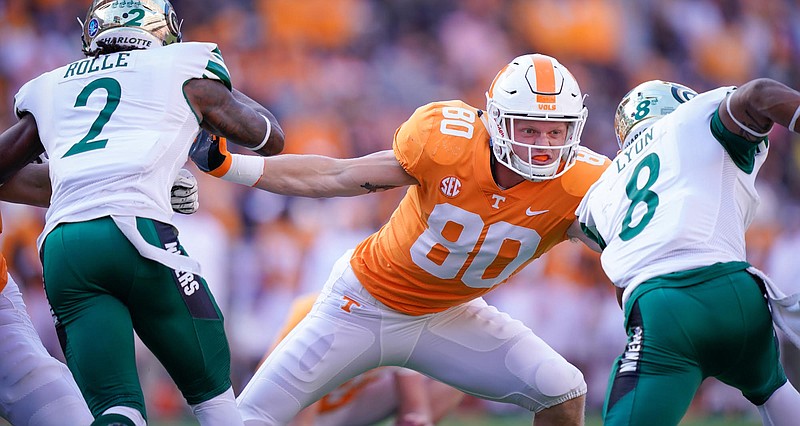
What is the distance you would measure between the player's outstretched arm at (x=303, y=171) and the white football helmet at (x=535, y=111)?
0.41 metres

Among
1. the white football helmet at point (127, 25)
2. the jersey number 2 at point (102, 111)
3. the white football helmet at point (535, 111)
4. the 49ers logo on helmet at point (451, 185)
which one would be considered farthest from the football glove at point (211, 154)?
the white football helmet at point (535, 111)

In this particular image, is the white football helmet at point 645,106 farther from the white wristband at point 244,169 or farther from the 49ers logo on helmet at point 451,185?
the white wristband at point 244,169

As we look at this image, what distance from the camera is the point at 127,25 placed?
362 cm

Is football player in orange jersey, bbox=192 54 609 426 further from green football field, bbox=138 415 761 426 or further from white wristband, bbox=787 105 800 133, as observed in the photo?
green football field, bbox=138 415 761 426

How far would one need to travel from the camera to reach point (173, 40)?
374 cm

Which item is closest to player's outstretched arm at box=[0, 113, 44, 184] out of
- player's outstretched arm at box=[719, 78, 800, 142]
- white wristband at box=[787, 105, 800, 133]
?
player's outstretched arm at box=[719, 78, 800, 142]

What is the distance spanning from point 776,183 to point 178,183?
5.90 meters

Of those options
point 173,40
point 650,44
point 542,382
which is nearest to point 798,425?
point 542,382

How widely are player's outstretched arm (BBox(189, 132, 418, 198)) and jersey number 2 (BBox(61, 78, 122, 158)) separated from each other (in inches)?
26.1

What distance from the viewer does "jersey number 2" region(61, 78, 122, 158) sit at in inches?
133

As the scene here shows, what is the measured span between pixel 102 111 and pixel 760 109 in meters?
2.02

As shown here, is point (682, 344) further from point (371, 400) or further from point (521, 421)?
point (521, 421)

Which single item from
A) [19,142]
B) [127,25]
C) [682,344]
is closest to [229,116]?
[127,25]

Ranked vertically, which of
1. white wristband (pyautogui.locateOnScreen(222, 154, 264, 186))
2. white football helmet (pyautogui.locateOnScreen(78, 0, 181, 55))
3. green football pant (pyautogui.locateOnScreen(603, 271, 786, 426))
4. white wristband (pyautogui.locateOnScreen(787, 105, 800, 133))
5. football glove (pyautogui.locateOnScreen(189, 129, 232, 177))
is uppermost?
white football helmet (pyautogui.locateOnScreen(78, 0, 181, 55))
